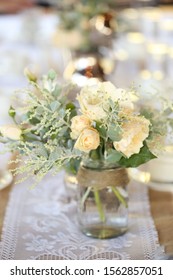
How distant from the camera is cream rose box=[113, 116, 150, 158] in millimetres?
1110

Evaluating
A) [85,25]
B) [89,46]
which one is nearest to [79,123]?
[89,46]

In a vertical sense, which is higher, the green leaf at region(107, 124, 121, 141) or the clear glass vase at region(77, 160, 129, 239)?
the green leaf at region(107, 124, 121, 141)

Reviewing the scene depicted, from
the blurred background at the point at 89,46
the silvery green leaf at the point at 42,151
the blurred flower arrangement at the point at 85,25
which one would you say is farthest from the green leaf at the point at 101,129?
the blurred flower arrangement at the point at 85,25

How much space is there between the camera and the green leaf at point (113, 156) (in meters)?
1.16

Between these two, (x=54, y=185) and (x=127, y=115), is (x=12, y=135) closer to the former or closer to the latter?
(x=127, y=115)

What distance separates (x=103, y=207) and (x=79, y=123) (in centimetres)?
24

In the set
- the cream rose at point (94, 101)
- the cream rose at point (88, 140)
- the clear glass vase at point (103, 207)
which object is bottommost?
the clear glass vase at point (103, 207)

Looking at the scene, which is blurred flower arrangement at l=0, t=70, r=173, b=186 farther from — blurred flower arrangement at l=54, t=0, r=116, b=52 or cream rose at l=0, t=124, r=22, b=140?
blurred flower arrangement at l=54, t=0, r=116, b=52

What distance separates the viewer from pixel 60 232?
4.36 ft

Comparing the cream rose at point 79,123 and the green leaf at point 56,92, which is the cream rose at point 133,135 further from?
the green leaf at point 56,92

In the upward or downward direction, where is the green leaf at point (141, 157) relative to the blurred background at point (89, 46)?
upward

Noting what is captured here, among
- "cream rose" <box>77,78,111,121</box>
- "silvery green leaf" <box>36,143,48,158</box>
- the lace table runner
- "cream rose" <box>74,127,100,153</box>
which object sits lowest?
the lace table runner

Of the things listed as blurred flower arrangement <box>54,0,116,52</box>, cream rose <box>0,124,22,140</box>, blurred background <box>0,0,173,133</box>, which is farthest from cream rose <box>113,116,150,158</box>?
blurred flower arrangement <box>54,0,116,52</box>
